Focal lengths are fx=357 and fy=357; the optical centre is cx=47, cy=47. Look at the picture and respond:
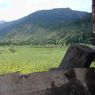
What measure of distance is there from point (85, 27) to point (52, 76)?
13926 centimetres

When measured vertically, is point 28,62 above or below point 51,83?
below

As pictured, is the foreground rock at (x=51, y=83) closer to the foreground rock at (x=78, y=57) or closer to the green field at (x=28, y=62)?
the foreground rock at (x=78, y=57)

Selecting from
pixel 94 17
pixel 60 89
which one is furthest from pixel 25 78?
pixel 94 17

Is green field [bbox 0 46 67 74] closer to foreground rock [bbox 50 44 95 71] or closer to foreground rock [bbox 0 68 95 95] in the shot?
foreground rock [bbox 50 44 95 71]

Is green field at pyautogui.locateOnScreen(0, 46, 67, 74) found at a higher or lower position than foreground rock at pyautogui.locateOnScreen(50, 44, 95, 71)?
lower

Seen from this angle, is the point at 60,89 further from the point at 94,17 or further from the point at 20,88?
the point at 94,17

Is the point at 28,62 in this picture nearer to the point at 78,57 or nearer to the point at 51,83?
the point at 78,57

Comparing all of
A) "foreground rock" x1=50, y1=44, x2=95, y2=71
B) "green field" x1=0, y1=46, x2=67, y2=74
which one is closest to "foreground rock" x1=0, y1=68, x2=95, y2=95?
"foreground rock" x1=50, y1=44, x2=95, y2=71

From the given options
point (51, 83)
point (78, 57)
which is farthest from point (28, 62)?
point (51, 83)

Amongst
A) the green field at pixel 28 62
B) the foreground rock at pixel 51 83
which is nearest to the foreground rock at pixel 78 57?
the foreground rock at pixel 51 83

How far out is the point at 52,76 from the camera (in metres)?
5.71

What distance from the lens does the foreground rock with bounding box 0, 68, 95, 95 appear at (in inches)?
207

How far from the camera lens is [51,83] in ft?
18.5

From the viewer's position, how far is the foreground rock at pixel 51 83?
17.3ft
